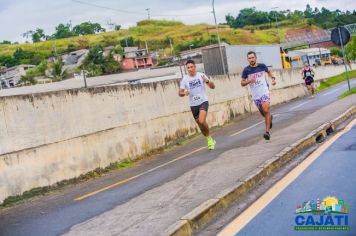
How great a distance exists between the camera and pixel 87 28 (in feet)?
611

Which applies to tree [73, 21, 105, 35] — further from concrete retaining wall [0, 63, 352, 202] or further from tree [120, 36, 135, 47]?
concrete retaining wall [0, 63, 352, 202]

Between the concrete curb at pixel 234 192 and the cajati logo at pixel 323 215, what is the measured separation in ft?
3.10

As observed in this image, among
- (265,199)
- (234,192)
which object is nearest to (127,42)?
(234,192)

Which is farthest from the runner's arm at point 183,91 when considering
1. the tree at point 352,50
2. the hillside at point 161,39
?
the hillside at point 161,39

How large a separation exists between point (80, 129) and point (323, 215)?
6360 millimetres

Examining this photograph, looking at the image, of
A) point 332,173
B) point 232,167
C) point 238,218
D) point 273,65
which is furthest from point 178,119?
point 273,65

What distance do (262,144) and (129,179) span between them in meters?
2.92

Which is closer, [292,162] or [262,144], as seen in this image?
[292,162]

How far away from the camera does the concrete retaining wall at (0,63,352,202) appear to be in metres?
8.45

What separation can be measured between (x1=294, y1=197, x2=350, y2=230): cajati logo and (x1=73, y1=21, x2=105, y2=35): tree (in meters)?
187

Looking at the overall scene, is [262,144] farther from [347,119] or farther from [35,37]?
[35,37]

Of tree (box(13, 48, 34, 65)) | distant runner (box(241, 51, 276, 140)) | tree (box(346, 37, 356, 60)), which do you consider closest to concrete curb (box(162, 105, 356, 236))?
distant runner (box(241, 51, 276, 140))

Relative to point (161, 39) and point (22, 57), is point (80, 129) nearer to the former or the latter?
point (22, 57)

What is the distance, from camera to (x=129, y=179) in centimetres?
895
